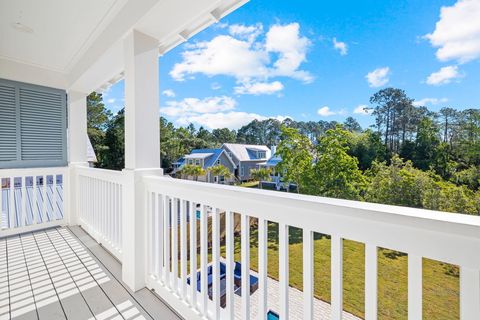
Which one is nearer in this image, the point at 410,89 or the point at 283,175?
the point at 410,89

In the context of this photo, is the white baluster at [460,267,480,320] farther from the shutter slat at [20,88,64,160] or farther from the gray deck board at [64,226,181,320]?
the shutter slat at [20,88,64,160]

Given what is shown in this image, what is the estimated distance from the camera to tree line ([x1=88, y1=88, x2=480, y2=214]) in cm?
156

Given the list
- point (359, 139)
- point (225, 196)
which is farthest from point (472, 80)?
point (225, 196)

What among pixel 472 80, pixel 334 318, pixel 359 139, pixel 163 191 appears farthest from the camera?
pixel 359 139

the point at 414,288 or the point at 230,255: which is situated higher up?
the point at 414,288

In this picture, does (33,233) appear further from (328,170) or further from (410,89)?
(410,89)

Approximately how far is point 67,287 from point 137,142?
1.33m

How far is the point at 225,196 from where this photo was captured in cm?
134

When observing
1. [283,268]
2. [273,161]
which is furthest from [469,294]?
[273,161]

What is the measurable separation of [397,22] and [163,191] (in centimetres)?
322

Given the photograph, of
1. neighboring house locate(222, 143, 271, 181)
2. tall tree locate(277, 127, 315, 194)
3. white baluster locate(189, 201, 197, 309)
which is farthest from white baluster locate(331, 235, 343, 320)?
neighboring house locate(222, 143, 271, 181)

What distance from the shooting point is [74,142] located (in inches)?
152

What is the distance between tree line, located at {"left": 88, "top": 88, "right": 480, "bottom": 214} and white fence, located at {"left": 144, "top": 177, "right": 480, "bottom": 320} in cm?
106

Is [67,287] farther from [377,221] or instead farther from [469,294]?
[469,294]
